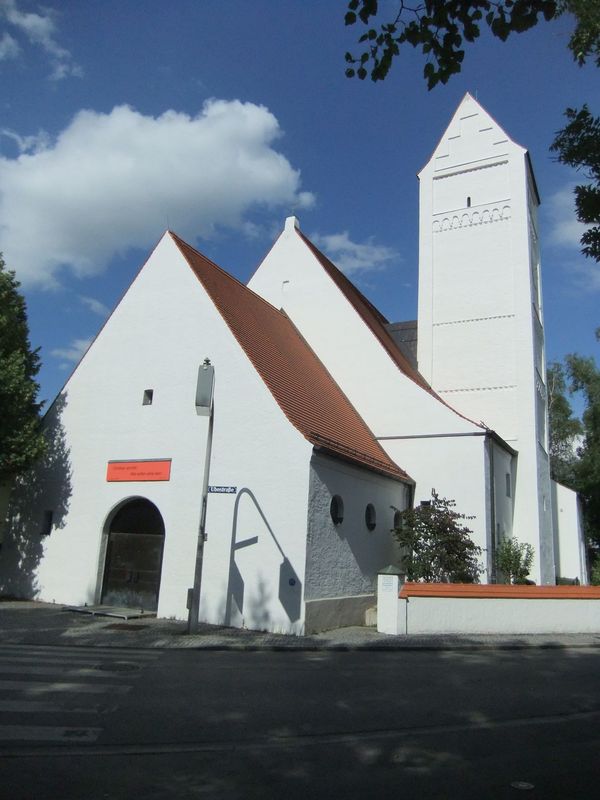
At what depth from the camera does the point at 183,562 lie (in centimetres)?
1401

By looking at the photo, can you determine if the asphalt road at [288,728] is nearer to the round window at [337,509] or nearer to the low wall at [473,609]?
the low wall at [473,609]

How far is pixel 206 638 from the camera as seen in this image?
1166 centimetres

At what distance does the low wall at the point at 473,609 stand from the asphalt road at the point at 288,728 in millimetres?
3189

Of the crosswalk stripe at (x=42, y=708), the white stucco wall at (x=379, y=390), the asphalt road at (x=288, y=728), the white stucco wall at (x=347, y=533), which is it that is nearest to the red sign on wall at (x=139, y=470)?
the white stucco wall at (x=347, y=533)

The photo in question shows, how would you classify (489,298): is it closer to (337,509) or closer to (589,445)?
(337,509)

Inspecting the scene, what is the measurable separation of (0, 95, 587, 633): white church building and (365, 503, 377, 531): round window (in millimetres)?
49

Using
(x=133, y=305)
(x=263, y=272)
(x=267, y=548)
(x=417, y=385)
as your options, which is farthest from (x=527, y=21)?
(x=263, y=272)

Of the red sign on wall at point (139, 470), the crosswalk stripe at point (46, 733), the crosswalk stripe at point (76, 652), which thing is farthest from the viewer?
the red sign on wall at point (139, 470)

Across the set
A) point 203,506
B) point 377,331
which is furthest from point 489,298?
point 203,506

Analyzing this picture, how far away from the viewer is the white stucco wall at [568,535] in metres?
25.8

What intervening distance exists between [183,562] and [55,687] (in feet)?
21.1

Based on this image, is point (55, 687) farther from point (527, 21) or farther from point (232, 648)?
point (527, 21)

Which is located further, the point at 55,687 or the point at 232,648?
the point at 232,648

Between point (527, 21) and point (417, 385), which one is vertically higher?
point (417, 385)
